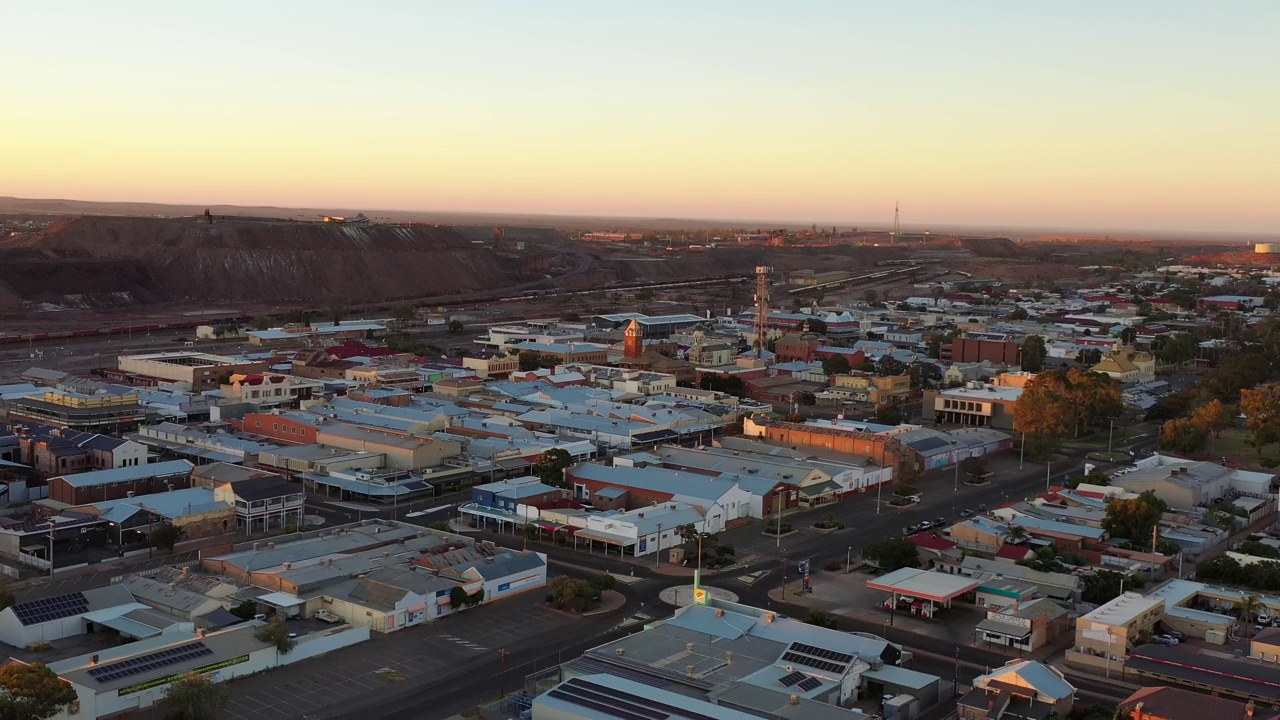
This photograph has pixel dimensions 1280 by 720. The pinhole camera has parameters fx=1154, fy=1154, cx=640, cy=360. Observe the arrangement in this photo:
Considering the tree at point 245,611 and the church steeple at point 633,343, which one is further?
the church steeple at point 633,343

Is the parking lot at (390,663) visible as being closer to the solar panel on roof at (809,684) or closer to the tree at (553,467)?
the solar panel on roof at (809,684)

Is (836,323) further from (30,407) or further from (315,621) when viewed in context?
(315,621)

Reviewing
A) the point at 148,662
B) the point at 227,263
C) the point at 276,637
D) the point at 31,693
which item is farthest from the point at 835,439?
the point at 227,263

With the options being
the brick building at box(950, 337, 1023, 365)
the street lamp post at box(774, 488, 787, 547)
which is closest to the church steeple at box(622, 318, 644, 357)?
the brick building at box(950, 337, 1023, 365)

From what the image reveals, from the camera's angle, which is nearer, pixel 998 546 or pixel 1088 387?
pixel 998 546

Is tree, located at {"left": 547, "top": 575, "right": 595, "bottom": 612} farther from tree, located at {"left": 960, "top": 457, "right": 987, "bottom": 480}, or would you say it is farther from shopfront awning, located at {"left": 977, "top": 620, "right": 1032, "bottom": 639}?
tree, located at {"left": 960, "top": 457, "right": 987, "bottom": 480}

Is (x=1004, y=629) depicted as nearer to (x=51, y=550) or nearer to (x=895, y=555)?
(x=895, y=555)

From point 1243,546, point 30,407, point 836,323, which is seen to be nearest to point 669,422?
point 1243,546

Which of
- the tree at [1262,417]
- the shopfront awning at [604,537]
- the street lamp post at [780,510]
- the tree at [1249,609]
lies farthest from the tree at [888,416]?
the tree at [1249,609]
